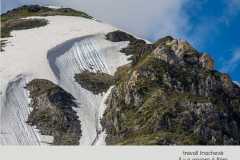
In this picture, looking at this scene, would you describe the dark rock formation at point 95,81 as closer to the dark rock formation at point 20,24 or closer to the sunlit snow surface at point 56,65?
the sunlit snow surface at point 56,65

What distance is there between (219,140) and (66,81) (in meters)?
36.6

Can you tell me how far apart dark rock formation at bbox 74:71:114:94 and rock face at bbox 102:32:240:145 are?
2320mm

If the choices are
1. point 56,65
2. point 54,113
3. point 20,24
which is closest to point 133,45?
point 56,65

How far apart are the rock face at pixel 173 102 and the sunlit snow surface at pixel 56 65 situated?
187 inches

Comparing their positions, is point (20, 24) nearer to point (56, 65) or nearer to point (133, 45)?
point (133, 45)

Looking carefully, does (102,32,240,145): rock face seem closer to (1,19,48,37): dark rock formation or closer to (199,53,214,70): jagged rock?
(199,53,214,70): jagged rock

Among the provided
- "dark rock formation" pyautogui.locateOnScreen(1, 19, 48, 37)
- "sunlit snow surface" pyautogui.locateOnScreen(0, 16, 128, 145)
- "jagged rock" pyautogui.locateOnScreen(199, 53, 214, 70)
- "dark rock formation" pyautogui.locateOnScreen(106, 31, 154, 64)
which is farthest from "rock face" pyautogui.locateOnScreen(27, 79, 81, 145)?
"dark rock formation" pyautogui.locateOnScreen(1, 19, 48, 37)

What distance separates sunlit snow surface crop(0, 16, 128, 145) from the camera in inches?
4220

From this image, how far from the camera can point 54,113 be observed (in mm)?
115375

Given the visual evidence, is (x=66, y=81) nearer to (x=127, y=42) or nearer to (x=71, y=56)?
(x=71, y=56)

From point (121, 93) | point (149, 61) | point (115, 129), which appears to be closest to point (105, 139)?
point (115, 129)

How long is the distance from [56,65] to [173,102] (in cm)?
3540

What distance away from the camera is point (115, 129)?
106500mm

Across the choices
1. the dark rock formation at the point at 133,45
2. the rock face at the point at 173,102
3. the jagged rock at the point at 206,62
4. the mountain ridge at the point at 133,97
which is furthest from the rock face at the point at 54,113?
the jagged rock at the point at 206,62
